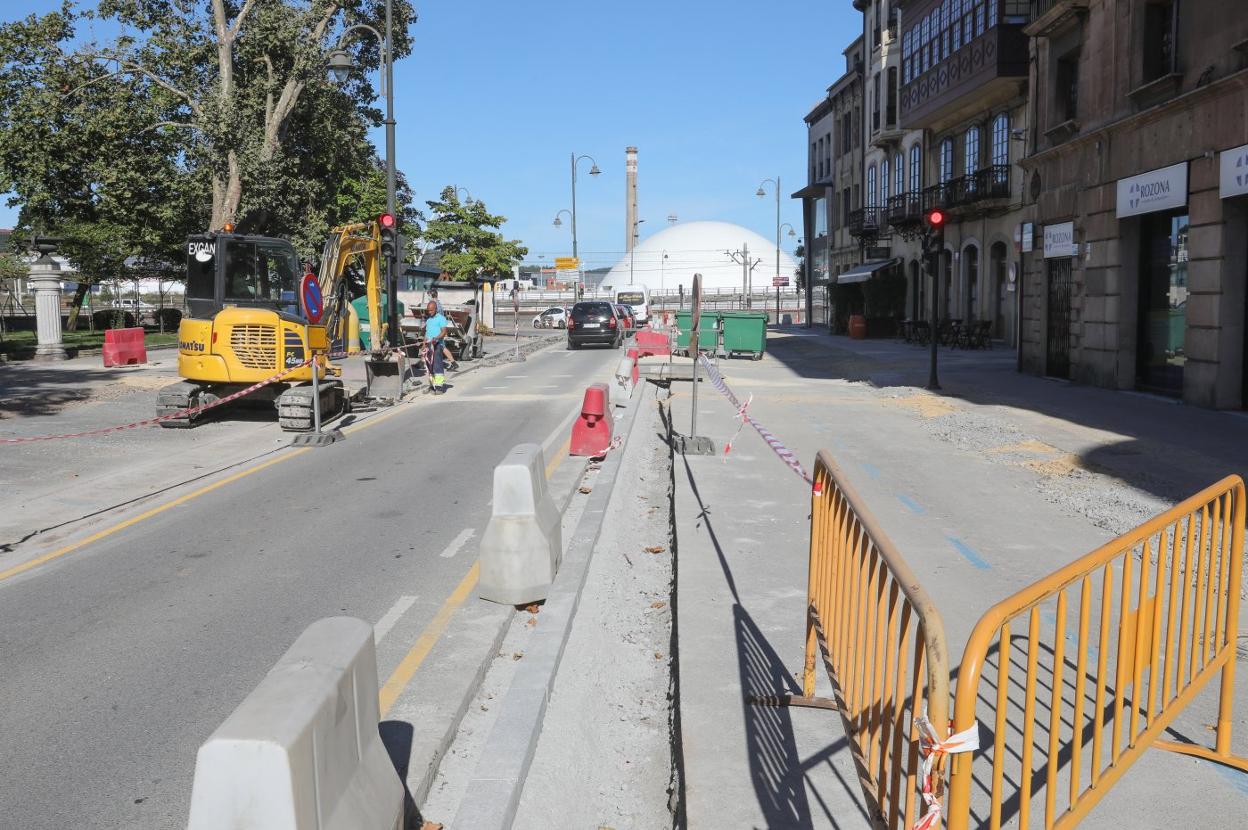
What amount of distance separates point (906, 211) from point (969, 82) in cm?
1037

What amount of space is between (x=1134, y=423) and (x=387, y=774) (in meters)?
14.0

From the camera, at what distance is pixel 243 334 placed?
1603 cm

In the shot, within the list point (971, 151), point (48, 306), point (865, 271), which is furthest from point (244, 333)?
point (865, 271)

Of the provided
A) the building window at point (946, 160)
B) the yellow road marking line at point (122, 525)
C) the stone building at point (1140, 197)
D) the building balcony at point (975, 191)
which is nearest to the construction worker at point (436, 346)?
the yellow road marking line at point (122, 525)

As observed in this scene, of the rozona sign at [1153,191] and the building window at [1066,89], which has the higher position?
the building window at [1066,89]

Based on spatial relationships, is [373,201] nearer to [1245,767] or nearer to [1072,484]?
[1072,484]

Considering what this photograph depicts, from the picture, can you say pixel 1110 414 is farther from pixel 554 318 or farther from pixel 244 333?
pixel 554 318

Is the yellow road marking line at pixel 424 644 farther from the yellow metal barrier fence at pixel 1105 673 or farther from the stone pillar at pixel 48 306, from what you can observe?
the stone pillar at pixel 48 306

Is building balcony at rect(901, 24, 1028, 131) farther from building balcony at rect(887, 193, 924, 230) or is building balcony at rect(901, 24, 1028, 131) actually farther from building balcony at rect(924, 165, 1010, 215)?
building balcony at rect(887, 193, 924, 230)

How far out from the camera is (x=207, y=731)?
498 cm

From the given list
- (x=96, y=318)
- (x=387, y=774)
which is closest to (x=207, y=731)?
(x=387, y=774)

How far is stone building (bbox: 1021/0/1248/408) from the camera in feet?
52.0

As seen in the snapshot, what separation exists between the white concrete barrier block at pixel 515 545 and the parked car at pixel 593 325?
3258 cm

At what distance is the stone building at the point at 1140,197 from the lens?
15859 mm
